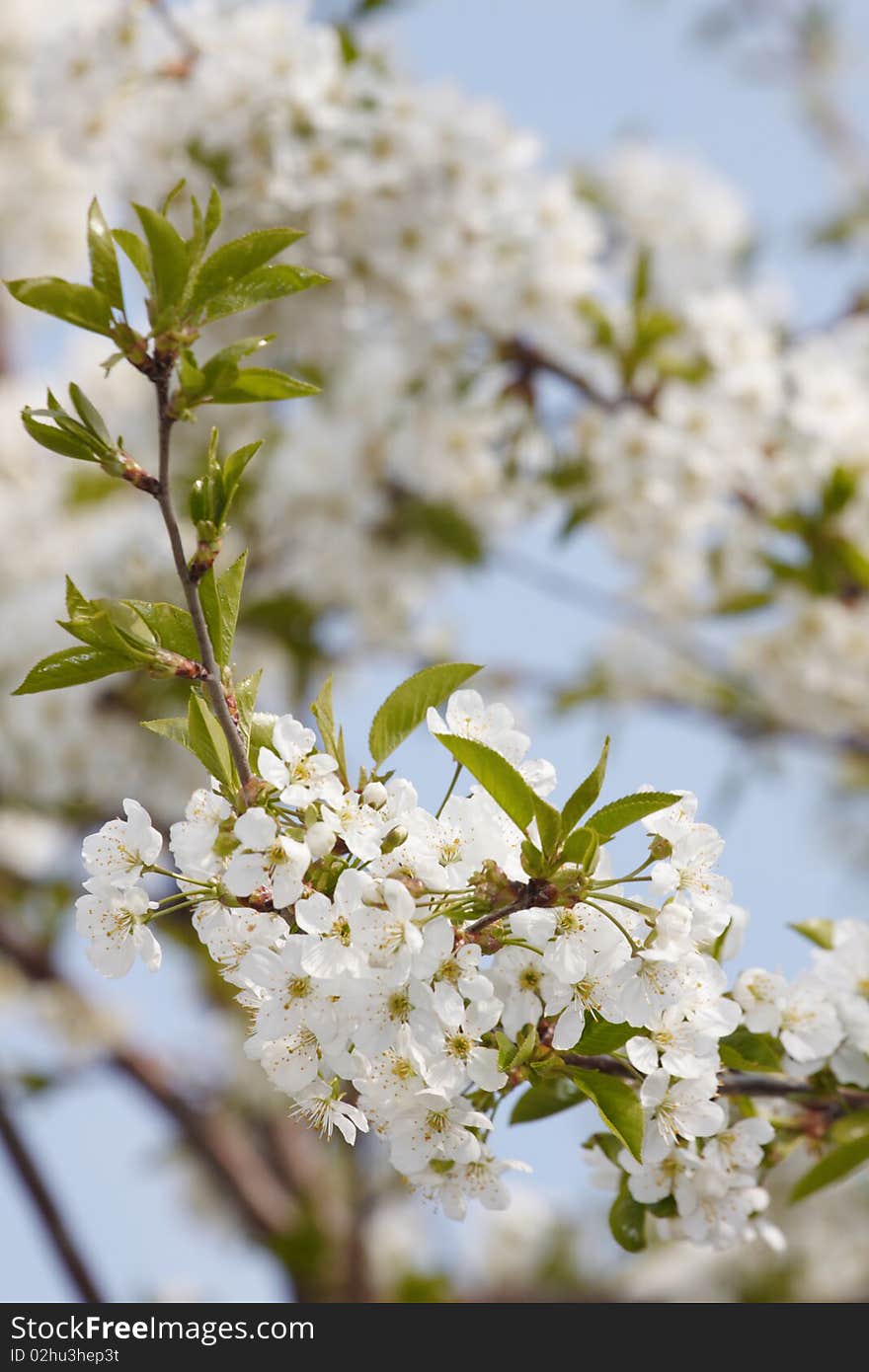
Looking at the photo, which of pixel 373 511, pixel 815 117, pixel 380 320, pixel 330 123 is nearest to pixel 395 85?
pixel 330 123

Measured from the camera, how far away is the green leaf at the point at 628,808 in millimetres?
912

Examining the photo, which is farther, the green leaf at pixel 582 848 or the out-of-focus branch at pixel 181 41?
the out-of-focus branch at pixel 181 41

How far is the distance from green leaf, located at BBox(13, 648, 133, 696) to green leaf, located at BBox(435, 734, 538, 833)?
25 centimetres

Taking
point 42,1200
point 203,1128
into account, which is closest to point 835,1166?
point 42,1200

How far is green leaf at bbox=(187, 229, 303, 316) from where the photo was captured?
40.0 inches

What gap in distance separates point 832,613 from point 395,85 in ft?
5.04

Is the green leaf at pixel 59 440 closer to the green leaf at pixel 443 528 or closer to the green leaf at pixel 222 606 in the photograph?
the green leaf at pixel 222 606

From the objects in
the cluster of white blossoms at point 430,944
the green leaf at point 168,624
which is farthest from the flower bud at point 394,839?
the green leaf at point 168,624

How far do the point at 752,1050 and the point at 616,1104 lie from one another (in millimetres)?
205

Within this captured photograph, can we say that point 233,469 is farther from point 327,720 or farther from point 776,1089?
point 776,1089

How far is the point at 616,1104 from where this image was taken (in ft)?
3.09

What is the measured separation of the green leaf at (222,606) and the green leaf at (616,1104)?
0.41 metres

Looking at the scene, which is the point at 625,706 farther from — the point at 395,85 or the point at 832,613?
the point at 395,85

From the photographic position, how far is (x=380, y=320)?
276 centimetres
